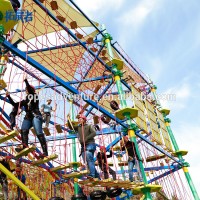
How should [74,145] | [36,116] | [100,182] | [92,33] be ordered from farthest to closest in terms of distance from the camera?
[92,33] < [74,145] < [100,182] < [36,116]

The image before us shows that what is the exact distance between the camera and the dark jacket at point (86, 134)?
646 cm

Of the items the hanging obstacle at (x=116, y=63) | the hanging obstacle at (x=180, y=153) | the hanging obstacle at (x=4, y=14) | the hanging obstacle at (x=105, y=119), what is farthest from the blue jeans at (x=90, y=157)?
the hanging obstacle at (x=180, y=153)

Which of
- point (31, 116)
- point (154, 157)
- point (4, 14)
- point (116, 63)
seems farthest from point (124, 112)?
point (4, 14)

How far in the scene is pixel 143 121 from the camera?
32.7 ft

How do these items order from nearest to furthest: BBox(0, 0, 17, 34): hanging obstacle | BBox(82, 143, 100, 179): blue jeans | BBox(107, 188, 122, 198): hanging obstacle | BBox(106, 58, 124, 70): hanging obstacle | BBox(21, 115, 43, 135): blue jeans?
1. BBox(0, 0, 17, 34): hanging obstacle
2. BBox(21, 115, 43, 135): blue jeans
3. BBox(82, 143, 100, 179): blue jeans
4. BBox(107, 188, 122, 198): hanging obstacle
5. BBox(106, 58, 124, 70): hanging obstacle

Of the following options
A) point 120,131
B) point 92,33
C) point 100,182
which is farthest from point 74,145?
point 92,33

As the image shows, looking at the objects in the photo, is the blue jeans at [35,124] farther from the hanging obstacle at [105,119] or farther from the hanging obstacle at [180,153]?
the hanging obstacle at [180,153]

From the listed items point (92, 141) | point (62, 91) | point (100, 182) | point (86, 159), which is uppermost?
point (62, 91)

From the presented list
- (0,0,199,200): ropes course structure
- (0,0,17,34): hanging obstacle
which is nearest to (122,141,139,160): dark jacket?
(0,0,199,200): ropes course structure

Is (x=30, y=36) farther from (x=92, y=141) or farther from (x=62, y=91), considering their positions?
(x=92, y=141)

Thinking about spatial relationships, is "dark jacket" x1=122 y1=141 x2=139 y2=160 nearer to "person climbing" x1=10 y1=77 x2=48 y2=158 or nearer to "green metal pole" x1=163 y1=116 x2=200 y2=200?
"person climbing" x1=10 y1=77 x2=48 y2=158

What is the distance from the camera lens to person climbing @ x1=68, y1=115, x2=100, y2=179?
6.23 metres

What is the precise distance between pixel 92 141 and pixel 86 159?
458 millimetres

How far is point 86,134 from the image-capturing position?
6527 millimetres
